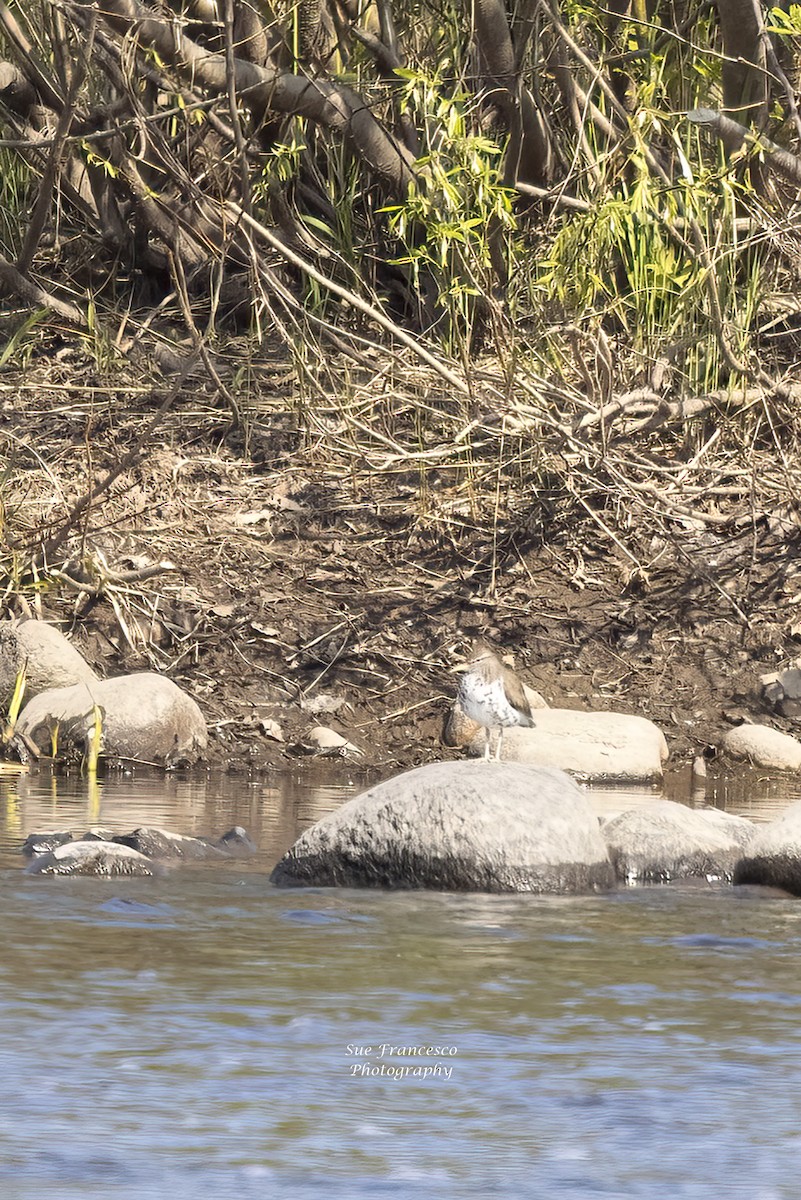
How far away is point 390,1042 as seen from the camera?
4.78 metres

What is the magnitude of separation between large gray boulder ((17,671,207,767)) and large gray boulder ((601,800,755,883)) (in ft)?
10.8

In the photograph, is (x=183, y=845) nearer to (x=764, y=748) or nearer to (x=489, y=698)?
(x=489, y=698)

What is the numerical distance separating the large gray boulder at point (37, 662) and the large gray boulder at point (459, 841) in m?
3.67

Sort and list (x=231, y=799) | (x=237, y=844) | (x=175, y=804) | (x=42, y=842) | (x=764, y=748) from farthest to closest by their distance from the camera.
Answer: (x=764, y=748), (x=231, y=799), (x=175, y=804), (x=237, y=844), (x=42, y=842)

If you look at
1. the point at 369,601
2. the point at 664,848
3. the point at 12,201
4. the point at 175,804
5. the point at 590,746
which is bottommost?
the point at 664,848

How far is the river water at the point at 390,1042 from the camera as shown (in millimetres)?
3869

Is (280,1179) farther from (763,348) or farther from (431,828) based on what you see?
(763,348)

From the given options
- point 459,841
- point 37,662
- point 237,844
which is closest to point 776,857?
point 459,841

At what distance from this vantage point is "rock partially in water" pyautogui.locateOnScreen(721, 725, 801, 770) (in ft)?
33.4

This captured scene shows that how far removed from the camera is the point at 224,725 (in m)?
10.3

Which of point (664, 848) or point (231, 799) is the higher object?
point (231, 799)

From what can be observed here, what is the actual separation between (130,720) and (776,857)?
4127 mm

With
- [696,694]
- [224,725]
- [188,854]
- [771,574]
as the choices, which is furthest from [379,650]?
[188,854]

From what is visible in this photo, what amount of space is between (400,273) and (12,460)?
144 inches
